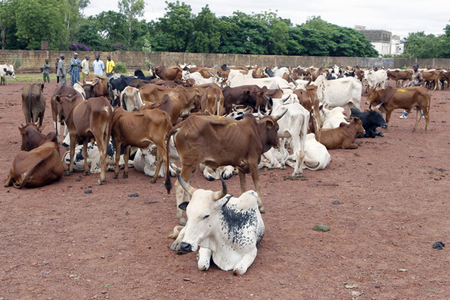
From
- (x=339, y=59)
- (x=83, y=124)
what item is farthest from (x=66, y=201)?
(x=339, y=59)

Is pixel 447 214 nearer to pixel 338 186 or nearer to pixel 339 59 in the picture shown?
pixel 338 186

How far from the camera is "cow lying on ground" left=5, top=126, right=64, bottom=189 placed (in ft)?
25.8

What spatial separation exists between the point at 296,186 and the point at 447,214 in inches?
97.5

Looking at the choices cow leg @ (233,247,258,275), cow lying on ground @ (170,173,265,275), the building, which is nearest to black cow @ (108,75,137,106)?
cow lying on ground @ (170,173,265,275)

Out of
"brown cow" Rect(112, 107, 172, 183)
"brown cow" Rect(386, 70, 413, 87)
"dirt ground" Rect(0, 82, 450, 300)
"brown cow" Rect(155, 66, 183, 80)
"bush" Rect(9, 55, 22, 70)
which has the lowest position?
"dirt ground" Rect(0, 82, 450, 300)

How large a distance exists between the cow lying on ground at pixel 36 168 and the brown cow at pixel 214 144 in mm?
2878

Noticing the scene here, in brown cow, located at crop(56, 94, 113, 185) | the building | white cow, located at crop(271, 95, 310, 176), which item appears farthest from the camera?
the building

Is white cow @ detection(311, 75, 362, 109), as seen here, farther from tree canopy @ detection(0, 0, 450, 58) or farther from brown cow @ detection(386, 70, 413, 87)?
tree canopy @ detection(0, 0, 450, 58)

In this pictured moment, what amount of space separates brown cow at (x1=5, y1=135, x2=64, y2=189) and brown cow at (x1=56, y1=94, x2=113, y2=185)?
0.56 meters

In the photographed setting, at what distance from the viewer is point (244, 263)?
4.85m

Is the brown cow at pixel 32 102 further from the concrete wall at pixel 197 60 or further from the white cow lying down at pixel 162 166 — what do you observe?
the concrete wall at pixel 197 60

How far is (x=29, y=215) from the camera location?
6656mm

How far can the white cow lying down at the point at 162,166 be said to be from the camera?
8641 millimetres

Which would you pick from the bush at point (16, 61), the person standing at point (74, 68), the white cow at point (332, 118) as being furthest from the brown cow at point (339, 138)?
the bush at point (16, 61)
